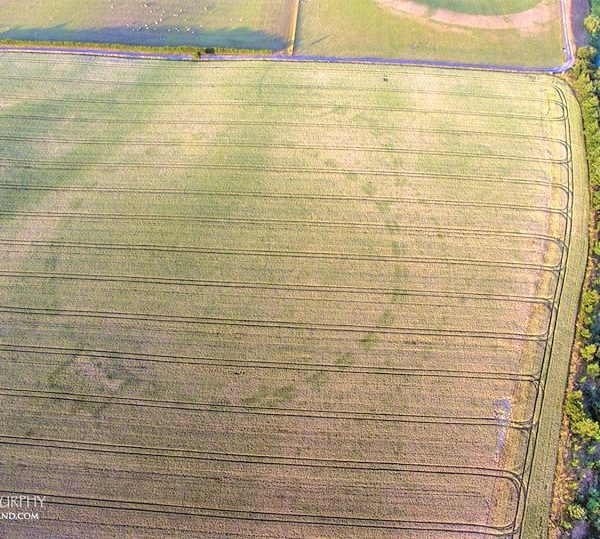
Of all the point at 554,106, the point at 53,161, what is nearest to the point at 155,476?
the point at 53,161

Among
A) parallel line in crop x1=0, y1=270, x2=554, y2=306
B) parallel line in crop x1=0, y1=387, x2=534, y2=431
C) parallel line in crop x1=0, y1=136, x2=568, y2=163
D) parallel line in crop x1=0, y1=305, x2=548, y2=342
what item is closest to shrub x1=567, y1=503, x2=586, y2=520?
parallel line in crop x1=0, y1=387, x2=534, y2=431

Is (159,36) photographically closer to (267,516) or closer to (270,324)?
(270,324)

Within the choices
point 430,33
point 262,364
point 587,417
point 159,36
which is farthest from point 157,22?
point 587,417

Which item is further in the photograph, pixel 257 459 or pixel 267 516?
pixel 257 459

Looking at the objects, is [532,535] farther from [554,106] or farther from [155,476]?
[554,106]

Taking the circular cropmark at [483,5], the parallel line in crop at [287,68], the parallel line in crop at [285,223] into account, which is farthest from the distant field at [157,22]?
the parallel line in crop at [285,223]

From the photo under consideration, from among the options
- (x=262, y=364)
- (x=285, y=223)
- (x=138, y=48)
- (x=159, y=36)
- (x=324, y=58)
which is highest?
(x=159, y=36)
